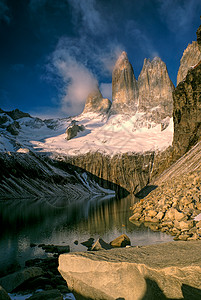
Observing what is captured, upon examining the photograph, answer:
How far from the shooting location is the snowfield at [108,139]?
103 m

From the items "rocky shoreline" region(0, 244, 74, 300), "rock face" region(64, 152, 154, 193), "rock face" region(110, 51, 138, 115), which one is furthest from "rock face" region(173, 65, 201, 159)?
"rock face" region(110, 51, 138, 115)

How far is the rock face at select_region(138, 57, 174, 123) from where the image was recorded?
432 ft

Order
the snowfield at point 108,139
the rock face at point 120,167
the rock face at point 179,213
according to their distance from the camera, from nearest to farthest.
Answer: the rock face at point 179,213, the rock face at point 120,167, the snowfield at point 108,139

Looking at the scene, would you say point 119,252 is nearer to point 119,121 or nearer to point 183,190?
point 183,190

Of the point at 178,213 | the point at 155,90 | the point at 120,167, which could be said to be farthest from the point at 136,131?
the point at 178,213

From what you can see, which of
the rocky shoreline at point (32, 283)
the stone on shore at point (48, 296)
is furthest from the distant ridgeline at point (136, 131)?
the stone on shore at point (48, 296)

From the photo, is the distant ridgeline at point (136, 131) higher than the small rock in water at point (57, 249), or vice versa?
the distant ridgeline at point (136, 131)

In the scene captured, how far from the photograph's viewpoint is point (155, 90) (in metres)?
137

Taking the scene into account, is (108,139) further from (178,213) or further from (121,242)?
(121,242)

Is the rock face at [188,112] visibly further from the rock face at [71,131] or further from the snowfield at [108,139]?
the rock face at [71,131]

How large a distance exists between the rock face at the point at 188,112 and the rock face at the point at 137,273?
202ft

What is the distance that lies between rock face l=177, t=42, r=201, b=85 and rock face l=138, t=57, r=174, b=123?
2336 cm

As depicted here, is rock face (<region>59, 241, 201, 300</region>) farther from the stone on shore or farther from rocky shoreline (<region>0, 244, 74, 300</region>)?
rocky shoreline (<region>0, 244, 74, 300</region>)

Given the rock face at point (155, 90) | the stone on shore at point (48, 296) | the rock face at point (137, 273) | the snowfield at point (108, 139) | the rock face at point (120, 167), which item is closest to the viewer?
the rock face at point (137, 273)
